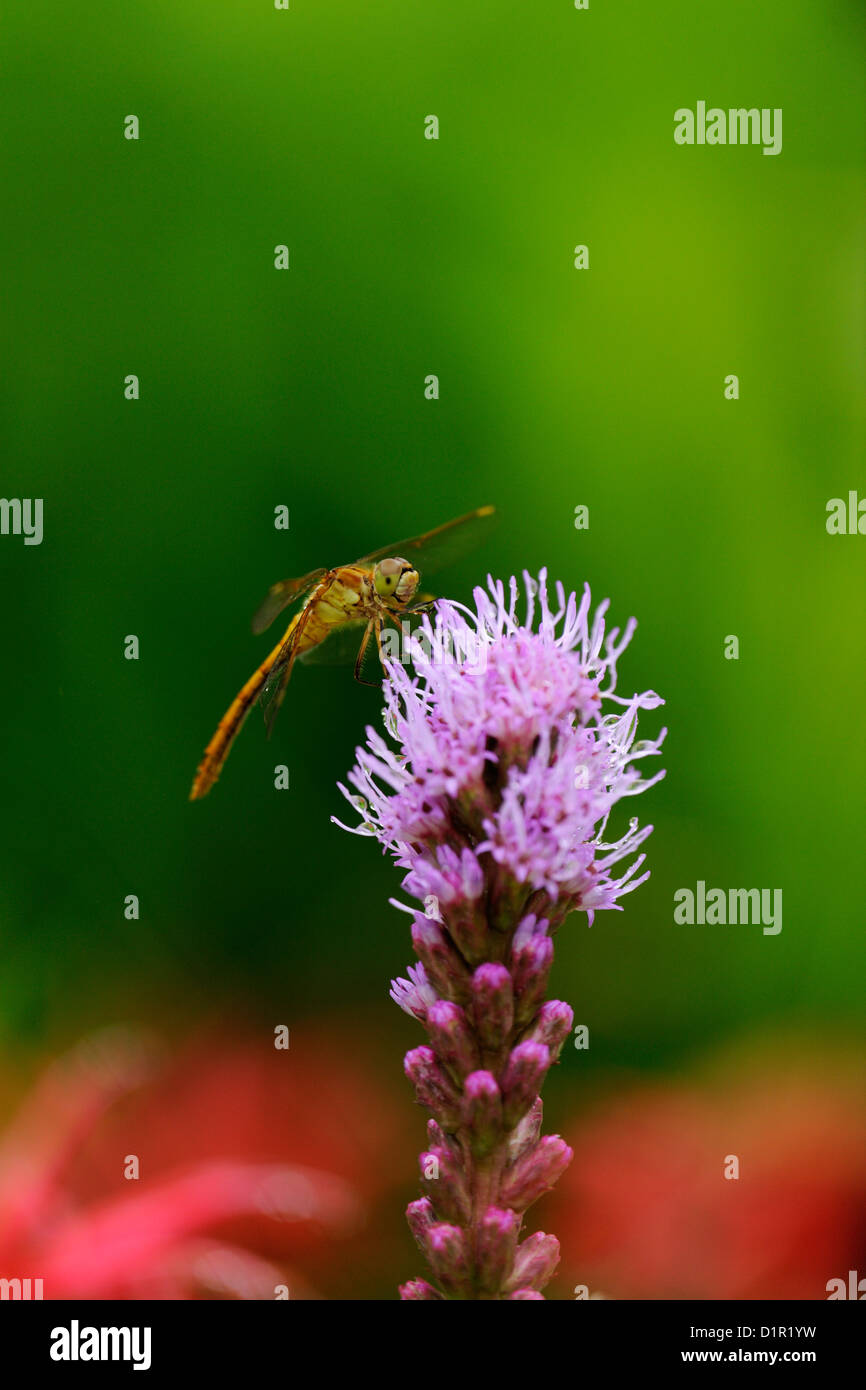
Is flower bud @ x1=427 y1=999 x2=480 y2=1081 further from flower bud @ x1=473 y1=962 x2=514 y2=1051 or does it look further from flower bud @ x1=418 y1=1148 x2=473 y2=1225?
flower bud @ x1=418 y1=1148 x2=473 y2=1225

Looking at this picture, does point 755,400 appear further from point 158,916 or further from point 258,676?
point 158,916

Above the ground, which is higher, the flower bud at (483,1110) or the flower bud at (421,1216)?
the flower bud at (483,1110)

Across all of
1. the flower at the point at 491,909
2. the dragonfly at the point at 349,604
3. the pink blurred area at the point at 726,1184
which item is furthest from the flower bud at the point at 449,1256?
the pink blurred area at the point at 726,1184

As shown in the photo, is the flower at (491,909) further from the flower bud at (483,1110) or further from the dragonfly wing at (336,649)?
the dragonfly wing at (336,649)

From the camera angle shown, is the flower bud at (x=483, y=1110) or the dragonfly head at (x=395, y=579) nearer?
the flower bud at (x=483, y=1110)

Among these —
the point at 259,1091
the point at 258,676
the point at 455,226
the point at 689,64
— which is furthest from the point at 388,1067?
the point at 689,64

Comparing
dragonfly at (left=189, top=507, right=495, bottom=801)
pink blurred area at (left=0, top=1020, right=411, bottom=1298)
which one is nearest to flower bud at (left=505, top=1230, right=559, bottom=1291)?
pink blurred area at (left=0, top=1020, right=411, bottom=1298)

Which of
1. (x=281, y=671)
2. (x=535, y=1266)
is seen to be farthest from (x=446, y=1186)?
(x=281, y=671)
